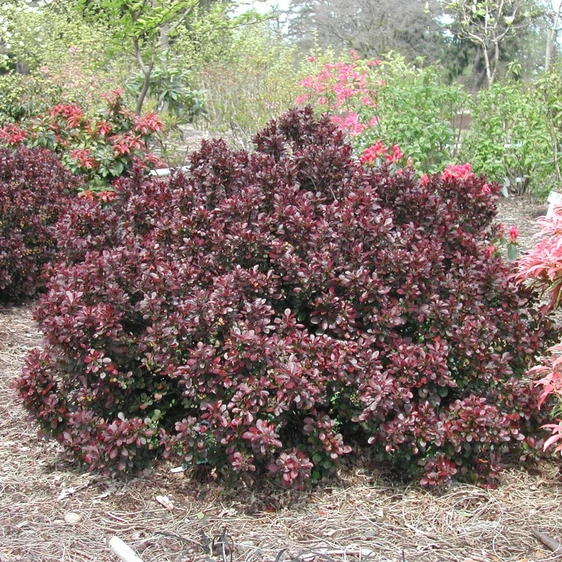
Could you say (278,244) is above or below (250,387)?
above

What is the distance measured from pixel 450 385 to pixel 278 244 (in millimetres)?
878

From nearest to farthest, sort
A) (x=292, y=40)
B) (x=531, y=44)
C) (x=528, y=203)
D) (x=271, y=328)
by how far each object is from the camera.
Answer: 1. (x=271, y=328)
2. (x=528, y=203)
3. (x=531, y=44)
4. (x=292, y=40)

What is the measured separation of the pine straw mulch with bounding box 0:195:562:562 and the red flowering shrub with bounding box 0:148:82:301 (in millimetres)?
2275

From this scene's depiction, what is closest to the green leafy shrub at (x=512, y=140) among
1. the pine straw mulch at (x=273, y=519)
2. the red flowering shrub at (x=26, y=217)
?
the red flowering shrub at (x=26, y=217)

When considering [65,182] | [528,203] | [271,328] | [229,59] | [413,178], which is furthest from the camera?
[229,59]

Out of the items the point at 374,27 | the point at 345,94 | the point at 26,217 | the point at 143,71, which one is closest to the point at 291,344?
the point at 26,217

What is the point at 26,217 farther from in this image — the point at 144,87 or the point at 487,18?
the point at 487,18

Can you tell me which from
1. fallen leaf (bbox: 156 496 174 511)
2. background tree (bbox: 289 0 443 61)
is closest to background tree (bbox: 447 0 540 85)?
fallen leaf (bbox: 156 496 174 511)

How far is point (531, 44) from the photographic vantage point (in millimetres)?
26906

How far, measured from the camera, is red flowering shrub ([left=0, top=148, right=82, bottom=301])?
16.4 ft

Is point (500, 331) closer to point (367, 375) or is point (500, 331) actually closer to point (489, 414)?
point (489, 414)

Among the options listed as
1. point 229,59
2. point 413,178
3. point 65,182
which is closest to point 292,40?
point 229,59

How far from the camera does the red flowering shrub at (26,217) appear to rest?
5.01m

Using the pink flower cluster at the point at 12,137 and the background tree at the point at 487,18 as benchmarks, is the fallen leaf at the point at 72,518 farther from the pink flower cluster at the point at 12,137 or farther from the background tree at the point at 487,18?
the background tree at the point at 487,18
